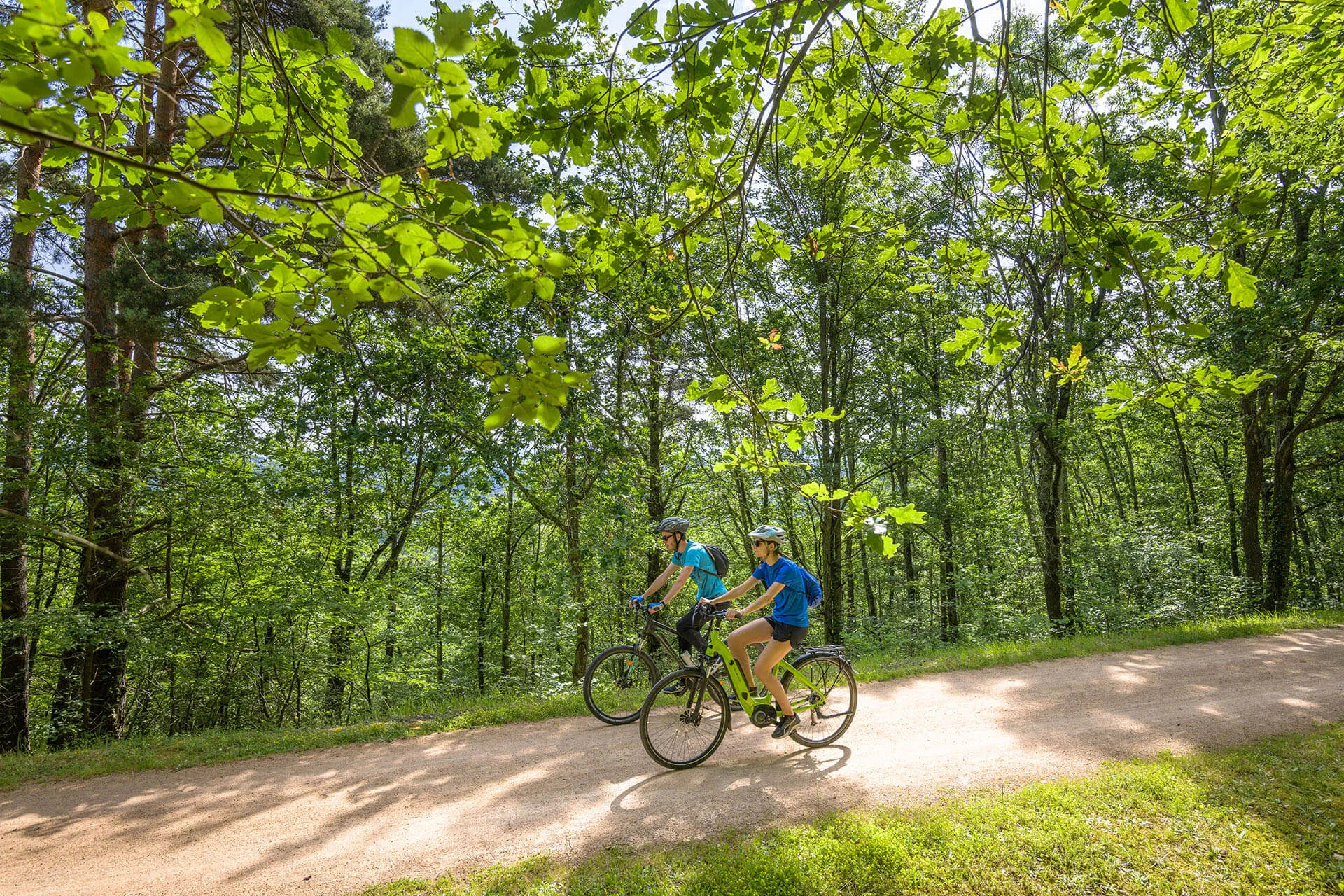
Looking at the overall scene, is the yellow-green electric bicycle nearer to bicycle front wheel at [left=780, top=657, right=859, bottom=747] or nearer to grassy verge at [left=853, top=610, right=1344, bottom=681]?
bicycle front wheel at [left=780, top=657, right=859, bottom=747]

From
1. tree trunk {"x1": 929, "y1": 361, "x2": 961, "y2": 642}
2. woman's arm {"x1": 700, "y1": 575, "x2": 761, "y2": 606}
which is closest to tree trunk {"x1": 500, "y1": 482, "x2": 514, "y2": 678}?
tree trunk {"x1": 929, "y1": 361, "x2": 961, "y2": 642}

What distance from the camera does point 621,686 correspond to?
21.7 feet

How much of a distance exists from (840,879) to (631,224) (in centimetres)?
356

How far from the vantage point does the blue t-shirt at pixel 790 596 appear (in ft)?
16.0

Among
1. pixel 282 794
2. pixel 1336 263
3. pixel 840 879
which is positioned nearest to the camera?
pixel 840 879

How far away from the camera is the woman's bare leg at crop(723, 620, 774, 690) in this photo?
493cm

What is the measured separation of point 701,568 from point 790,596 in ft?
4.13

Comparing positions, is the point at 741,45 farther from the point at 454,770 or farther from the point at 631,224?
the point at 454,770

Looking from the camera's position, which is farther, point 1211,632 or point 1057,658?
point 1211,632

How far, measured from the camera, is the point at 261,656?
361 inches

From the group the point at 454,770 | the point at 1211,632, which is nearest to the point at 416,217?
the point at 454,770

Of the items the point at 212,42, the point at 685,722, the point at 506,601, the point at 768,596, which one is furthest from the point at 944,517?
the point at 212,42

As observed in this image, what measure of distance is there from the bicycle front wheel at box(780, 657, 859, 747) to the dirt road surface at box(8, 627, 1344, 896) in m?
0.18

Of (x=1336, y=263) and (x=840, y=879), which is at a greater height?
(x=1336, y=263)
